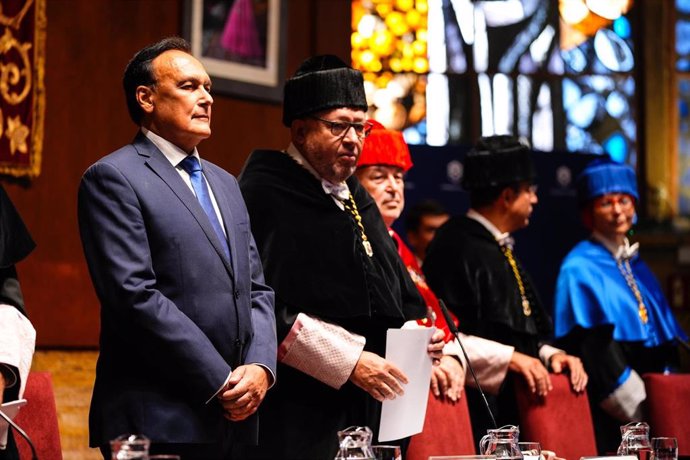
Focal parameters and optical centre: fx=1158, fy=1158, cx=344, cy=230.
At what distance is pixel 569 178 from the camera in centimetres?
777

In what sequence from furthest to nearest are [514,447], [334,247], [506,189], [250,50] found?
1. [250,50]
2. [506,189]
3. [334,247]
4. [514,447]

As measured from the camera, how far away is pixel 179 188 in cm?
307

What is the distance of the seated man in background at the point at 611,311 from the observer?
196 inches

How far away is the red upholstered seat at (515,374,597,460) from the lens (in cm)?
445

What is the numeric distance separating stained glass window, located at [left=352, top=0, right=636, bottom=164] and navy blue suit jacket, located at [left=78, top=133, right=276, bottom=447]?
5.64m

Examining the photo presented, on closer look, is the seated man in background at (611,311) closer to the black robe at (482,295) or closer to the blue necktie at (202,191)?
the black robe at (482,295)

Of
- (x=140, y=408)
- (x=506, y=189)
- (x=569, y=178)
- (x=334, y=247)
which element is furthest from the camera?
(x=569, y=178)

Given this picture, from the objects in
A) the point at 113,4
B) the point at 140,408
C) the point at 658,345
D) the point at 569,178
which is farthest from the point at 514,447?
the point at 569,178

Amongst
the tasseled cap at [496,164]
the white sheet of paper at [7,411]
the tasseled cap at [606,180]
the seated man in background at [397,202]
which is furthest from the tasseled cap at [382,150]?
the white sheet of paper at [7,411]

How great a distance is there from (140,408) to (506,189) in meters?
2.47

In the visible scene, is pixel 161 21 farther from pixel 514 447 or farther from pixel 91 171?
pixel 514 447

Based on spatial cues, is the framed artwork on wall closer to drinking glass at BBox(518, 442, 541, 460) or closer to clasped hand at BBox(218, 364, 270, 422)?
clasped hand at BBox(218, 364, 270, 422)

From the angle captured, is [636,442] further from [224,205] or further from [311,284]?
[224,205]

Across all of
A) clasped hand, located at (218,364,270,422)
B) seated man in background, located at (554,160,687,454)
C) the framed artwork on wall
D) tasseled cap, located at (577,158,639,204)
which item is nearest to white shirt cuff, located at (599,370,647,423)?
seated man in background, located at (554,160,687,454)
